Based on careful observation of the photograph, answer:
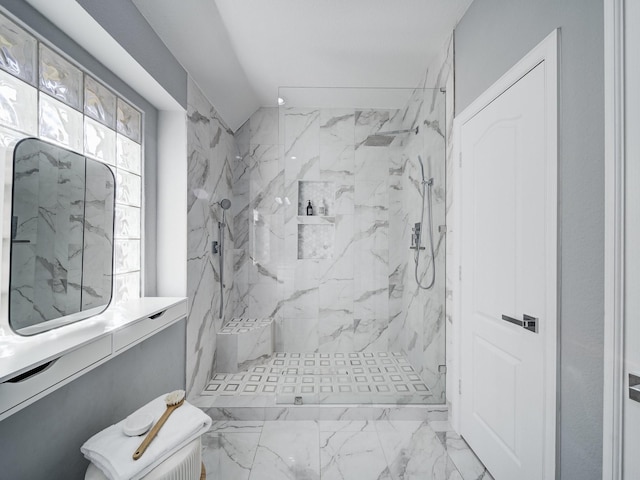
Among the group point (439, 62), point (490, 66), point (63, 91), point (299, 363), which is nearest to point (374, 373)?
point (299, 363)

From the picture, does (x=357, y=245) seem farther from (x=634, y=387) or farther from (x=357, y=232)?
(x=634, y=387)

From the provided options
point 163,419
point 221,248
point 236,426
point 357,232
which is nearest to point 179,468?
point 163,419

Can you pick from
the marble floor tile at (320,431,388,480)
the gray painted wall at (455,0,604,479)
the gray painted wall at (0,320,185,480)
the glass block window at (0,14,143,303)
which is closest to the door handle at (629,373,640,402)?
the gray painted wall at (455,0,604,479)

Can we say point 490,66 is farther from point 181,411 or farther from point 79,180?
point 181,411

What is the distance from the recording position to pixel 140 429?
129 centimetres

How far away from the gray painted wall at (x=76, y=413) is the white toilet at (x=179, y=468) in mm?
193

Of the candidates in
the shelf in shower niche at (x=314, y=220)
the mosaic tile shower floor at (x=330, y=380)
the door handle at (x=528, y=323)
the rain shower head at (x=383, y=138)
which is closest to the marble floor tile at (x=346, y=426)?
the mosaic tile shower floor at (x=330, y=380)

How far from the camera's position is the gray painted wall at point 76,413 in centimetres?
111

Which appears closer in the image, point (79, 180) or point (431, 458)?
point (79, 180)

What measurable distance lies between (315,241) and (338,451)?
1.38 metres

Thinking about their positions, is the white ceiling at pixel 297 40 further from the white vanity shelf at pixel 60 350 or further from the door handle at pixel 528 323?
the door handle at pixel 528 323

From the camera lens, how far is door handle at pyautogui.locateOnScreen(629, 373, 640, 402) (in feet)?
2.95

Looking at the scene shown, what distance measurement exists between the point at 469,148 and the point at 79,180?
2.04m

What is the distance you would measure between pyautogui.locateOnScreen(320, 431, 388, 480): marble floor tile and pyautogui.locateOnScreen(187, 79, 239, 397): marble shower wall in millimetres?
1090
